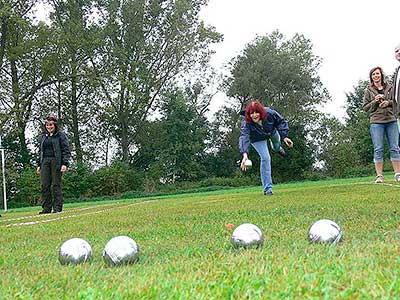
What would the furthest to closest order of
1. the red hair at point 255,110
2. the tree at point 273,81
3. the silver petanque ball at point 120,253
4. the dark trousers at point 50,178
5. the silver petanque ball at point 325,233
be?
1. the tree at point 273,81
2. the dark trousers at point 50,178
3. the red hair at point 255,110
4. the silver petanque ball at point 325,233
5. the silver petanque ball at point 120,253

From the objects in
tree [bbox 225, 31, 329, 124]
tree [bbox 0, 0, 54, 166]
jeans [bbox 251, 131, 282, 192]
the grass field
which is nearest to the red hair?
jeans [bbox 251, 131, 282, 192]

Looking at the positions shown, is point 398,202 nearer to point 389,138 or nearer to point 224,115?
point 389,138

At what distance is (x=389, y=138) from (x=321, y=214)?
449 centimetres

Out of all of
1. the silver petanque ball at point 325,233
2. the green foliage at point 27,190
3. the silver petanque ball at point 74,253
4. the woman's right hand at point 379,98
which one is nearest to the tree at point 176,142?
the green foliage at point 27,190

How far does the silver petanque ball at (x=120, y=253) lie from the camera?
2904 mm

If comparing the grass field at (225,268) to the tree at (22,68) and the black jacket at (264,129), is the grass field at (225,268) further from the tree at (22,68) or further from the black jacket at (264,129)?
the tree at (22,68)

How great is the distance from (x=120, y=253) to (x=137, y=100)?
31.0 metres

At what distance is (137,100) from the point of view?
110 feet

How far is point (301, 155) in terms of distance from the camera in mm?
30469

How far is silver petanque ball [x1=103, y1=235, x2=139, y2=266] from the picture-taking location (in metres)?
2.90

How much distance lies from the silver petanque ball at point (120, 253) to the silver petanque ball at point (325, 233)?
100 cm

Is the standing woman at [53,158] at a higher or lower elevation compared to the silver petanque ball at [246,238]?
higher

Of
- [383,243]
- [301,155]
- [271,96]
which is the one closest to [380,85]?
Answer: [383,243]

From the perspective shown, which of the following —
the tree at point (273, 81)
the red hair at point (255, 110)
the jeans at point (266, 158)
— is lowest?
the jeans at point (266, 158)
